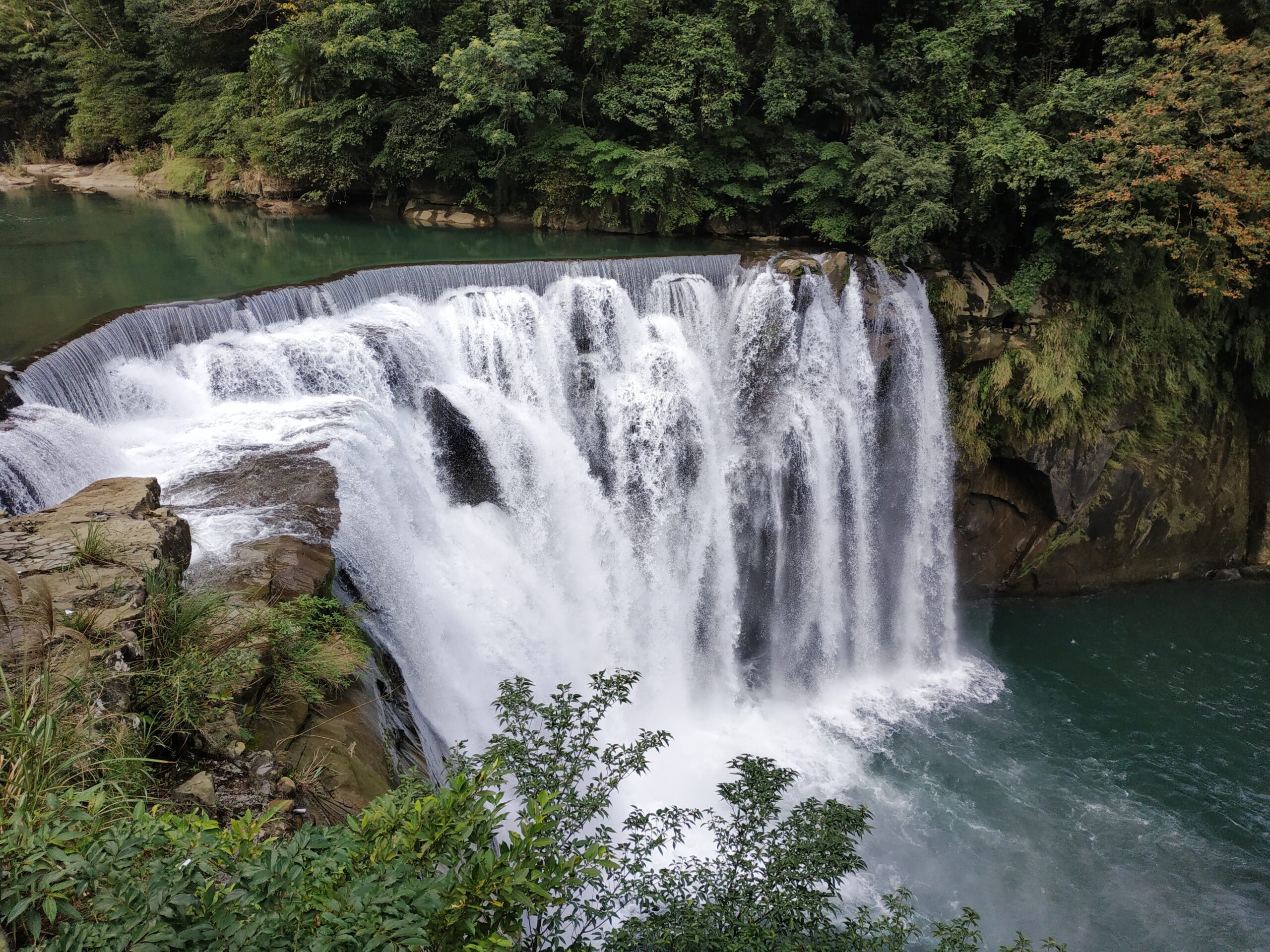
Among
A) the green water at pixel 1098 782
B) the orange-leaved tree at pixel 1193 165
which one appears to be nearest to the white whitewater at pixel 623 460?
the green water at pixel 1098 782

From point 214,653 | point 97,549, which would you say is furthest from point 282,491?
point 214,653

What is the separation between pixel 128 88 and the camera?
24.7 meters

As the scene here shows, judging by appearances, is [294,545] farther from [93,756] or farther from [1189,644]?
[1189,644]

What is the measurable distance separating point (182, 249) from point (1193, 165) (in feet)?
60.5

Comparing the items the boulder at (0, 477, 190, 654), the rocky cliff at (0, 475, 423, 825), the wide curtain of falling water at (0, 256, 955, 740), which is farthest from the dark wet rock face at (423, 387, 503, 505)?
the boulder at (0, 477, 190, 654)

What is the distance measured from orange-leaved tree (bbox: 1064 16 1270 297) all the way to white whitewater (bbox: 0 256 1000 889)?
3.26 metres

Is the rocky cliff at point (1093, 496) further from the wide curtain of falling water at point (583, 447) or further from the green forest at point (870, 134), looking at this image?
the wide curtain of falling water at point (583, 447)

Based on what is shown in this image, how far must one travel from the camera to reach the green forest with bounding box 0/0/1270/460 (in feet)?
40.4

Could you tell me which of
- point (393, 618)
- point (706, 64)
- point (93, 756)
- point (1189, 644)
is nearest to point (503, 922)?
point (93, 756)

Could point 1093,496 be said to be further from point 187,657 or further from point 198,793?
point 198,793

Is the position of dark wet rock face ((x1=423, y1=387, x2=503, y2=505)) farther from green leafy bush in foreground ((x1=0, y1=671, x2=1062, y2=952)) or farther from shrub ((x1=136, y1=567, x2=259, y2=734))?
green leafy bush in foreground ((x1=0, y1=671, x2=1062, y2=952))

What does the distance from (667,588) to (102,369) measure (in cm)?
786

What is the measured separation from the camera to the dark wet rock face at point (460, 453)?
10.4 m

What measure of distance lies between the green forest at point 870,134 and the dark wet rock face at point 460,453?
812 cm
